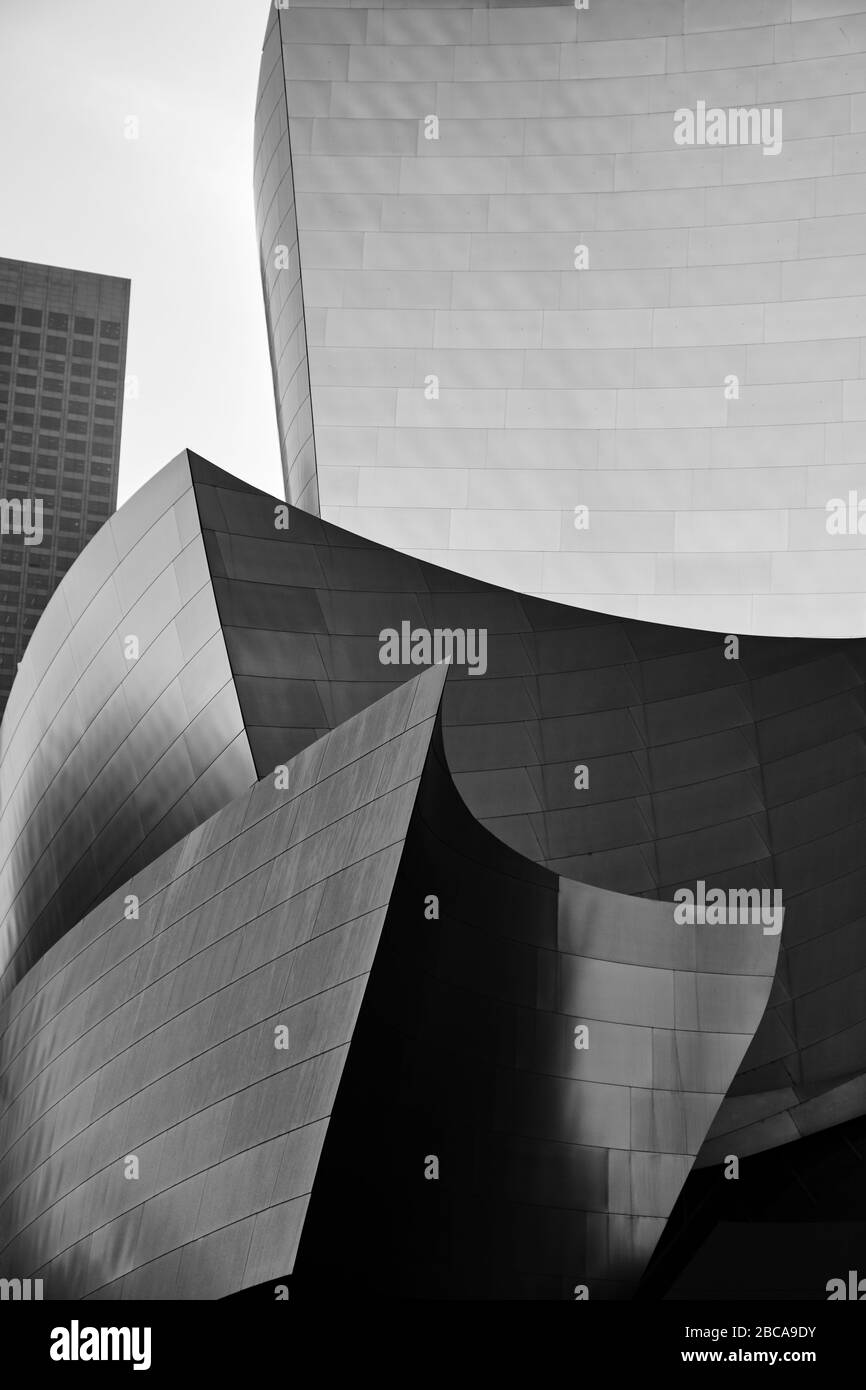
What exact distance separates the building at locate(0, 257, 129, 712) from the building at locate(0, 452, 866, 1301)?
260ft

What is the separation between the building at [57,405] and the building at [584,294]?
7215 cm

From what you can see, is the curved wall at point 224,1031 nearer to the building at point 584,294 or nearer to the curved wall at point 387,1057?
the curved wall at point 387,1057

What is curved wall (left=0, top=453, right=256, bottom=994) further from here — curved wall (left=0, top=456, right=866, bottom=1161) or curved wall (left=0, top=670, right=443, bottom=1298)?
curved wall (left=0, top=670, right=443, bottom=1298)

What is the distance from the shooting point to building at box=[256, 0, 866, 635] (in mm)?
22094

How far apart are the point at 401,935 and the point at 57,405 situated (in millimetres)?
94797

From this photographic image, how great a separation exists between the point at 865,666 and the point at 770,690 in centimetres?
109

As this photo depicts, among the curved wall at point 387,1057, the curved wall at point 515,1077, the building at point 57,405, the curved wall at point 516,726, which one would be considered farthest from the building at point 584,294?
the building at point 57,405

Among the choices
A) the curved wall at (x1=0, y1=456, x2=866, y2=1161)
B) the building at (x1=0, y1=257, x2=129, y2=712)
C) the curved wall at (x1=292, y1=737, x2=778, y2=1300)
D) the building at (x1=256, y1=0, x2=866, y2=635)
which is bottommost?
the curved wall at (x1=292, y1=737, x2=778, y2=1300)

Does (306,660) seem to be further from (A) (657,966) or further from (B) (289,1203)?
(B) (289,1203)

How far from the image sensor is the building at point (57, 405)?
95.6m

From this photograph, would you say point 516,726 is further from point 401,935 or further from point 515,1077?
point 401,935

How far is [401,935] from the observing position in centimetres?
970

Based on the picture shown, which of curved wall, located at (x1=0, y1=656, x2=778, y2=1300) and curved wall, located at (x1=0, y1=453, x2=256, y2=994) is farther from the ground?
curved wall, located at (x1=0, y1=453, x2=256, y2=994)

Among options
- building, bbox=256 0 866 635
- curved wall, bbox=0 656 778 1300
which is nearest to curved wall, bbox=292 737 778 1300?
curved wall, bbox=0 656 778 1300
